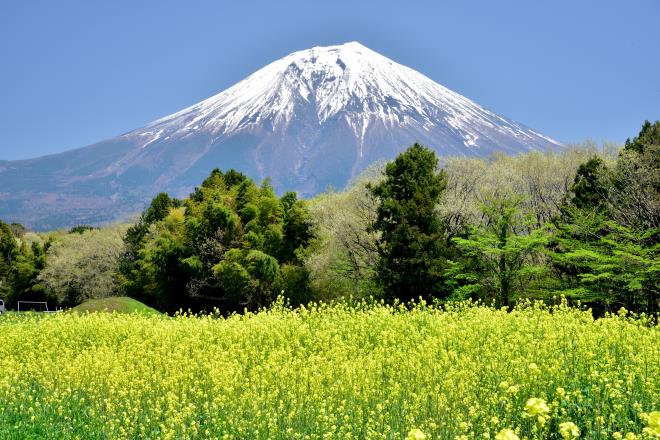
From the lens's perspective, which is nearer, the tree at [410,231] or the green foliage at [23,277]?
the tree at [410,231]

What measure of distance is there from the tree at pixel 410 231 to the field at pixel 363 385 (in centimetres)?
1820

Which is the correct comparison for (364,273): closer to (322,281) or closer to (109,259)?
(322,281)

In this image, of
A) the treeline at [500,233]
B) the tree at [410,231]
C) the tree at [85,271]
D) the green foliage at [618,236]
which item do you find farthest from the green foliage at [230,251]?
the green foliage at [618,236]

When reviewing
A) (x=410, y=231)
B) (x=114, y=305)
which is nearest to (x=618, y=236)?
(x=410, y=231)

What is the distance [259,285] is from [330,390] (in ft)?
116

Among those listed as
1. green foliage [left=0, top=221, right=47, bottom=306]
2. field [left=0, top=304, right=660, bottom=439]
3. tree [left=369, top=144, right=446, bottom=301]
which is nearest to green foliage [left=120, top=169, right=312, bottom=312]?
tree [left=369, top=144, right=446, bottom=301]

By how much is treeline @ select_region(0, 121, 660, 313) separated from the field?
11.5 meters

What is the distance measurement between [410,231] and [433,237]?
1.35m

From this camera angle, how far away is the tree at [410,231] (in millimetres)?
34438

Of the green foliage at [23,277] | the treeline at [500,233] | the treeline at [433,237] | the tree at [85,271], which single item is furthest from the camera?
the green foliage at [23,277]

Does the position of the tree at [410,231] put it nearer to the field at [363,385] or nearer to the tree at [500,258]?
the tree at [500,258]

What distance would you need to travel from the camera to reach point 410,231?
34562 millimetres

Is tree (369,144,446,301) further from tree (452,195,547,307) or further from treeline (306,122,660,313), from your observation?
tree (452,195,547,307)

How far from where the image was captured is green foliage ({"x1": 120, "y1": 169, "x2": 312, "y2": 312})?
4506cm
